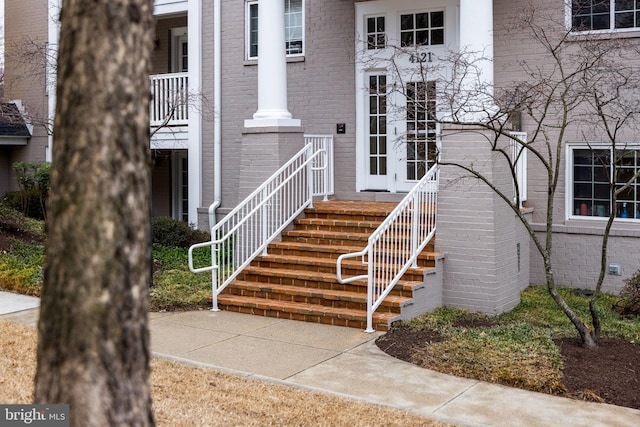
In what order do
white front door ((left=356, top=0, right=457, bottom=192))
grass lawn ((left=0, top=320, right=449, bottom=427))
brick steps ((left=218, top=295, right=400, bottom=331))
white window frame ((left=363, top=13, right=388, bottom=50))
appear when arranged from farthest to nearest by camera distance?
white window frame ((left=363, top=13, right=388, bottom=50)), white front door ((left=356, top=0, right=457, bottom=192)), brick steps ((left=218, top=295, right=400, bottom=331)), grass lawn ((left=0, top=320, right=449, bottom=427))

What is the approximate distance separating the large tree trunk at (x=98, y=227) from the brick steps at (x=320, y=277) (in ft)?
20.1

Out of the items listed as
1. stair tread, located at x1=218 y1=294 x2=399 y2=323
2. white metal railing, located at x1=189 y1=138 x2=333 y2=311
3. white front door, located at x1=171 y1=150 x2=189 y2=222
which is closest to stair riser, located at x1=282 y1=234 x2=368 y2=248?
white metal railing, located at x1=189 y1=138 x2=333 y2=311

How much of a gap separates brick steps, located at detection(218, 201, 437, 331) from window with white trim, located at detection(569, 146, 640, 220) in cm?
264

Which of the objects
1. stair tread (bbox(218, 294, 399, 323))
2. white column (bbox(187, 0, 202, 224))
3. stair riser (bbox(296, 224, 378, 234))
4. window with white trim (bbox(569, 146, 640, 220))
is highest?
white column (bbox(187, 0, 202, 224))

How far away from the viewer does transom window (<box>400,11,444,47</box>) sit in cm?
1247

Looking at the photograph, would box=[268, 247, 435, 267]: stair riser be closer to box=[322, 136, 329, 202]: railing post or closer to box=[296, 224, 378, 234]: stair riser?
box=[296, 224, 378, 234]: stair riser

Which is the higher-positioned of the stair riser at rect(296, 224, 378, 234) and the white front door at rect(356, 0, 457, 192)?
the white front door at rect(356, 0, 457, 192)

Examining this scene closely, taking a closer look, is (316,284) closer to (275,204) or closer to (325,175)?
(275,204)

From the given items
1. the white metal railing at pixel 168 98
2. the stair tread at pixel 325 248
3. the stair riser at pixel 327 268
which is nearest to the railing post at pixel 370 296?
the stair riser at pixel 327 268

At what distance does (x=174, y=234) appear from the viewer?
14461 millimetres

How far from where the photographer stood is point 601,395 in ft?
22.2

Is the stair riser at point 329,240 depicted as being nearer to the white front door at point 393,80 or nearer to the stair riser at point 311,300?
the stair riser at point 311,300

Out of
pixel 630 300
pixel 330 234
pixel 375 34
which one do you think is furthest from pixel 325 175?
pixel 630 300

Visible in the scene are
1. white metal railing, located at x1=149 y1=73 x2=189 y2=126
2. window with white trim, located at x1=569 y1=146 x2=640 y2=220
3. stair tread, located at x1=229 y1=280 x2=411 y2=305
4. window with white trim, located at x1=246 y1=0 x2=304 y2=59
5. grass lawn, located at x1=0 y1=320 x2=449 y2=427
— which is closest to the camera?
grass lawn, located at x1=0 y1=320 x2=449 y2=427
